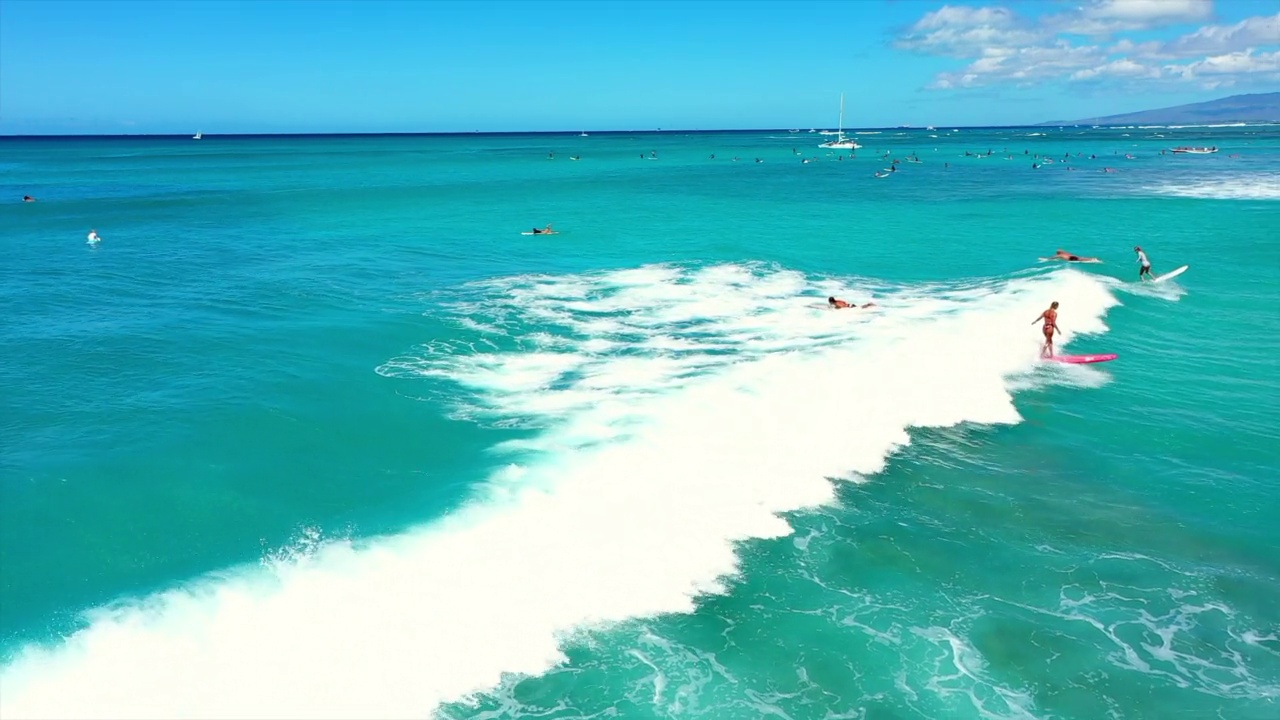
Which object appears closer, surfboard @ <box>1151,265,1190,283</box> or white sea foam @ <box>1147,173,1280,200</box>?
surfboard @ <box>1151,265,1190,283</box>

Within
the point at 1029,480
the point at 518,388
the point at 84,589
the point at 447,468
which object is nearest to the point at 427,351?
the point at 518,388

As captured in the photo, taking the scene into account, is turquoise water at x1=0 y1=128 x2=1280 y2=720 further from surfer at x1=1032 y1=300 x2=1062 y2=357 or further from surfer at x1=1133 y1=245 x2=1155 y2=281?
surfer at x1=1133 y1=245 x2=1155 y2=281

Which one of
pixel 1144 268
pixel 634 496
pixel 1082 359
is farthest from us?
pixel 1144 268

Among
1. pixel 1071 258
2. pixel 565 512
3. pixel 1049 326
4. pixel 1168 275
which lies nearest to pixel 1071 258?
pixel 1071 258

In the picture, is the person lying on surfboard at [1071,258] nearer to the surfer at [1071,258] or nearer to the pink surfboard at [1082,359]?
the surfer at [1071,258]

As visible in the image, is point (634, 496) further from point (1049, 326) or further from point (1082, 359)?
point (1082, 359)

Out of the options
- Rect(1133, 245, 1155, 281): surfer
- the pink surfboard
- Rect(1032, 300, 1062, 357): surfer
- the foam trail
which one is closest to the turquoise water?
the foam trail
